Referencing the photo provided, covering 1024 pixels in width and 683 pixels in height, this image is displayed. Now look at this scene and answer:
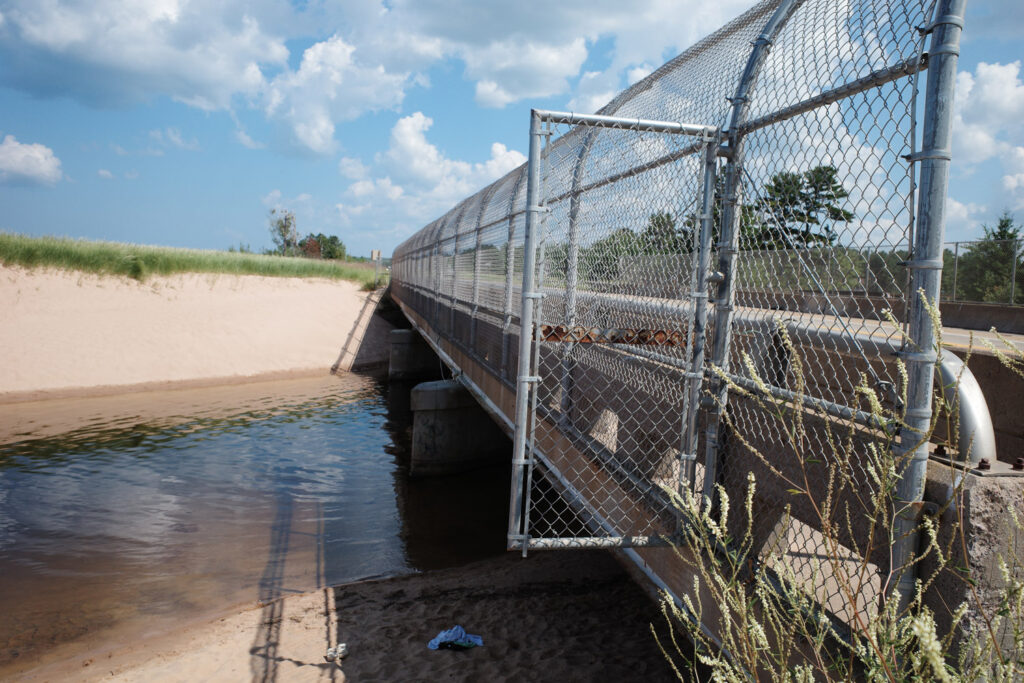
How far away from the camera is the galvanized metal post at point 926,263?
1942 mm

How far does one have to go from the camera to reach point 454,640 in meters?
5.39

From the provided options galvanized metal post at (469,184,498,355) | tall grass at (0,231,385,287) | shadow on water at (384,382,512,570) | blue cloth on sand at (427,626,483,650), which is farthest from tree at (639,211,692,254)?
tall grass at (0,231,385,287)

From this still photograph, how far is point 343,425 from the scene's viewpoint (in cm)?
1525

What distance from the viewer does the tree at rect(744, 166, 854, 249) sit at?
2326 mm

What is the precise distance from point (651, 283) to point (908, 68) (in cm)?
201

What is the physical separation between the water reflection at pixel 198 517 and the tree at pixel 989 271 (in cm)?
960

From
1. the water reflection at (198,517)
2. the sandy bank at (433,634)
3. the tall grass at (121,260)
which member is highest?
the tall grass at (121,260)

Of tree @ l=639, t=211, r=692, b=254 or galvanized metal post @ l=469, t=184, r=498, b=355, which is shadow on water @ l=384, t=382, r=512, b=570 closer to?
galvanized metal post @ l=469, t=184, r=498, b=355

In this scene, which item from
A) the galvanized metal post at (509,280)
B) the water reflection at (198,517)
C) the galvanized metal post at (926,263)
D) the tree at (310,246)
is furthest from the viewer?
the tree at (310,246)

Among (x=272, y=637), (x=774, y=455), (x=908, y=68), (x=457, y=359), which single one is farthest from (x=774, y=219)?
(x=457, y=359)

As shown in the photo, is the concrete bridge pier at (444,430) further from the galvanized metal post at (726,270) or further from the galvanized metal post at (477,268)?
the galvanized metal post at (726,270)

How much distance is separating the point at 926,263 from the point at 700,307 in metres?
1.24

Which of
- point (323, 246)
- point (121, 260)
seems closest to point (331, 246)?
point (323, 246)

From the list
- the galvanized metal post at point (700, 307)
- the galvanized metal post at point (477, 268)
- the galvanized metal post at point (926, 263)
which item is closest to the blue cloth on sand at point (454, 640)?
the galvanized metal post at point (700, 307)
